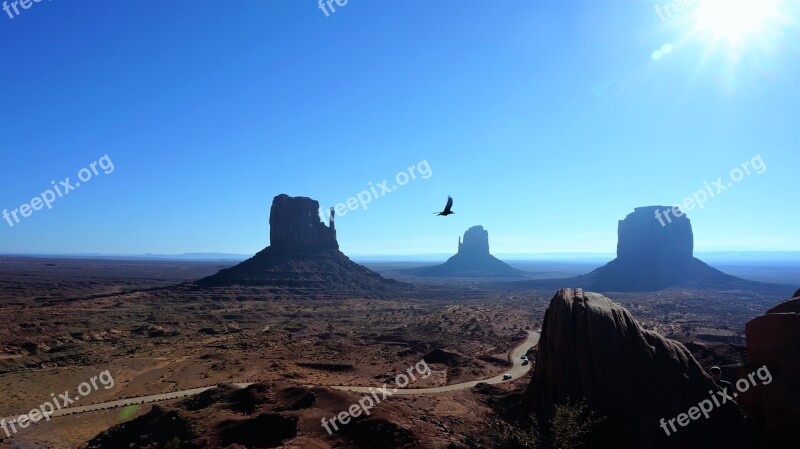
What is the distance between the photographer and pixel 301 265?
120 m

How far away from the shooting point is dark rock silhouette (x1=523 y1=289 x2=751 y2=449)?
1916 cm

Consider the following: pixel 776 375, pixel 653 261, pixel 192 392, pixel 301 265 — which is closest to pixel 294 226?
pixel 301 265

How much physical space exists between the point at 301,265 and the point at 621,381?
106600mm

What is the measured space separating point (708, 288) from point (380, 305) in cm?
10820

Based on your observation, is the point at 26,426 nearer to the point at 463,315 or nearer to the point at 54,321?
the point at 54,321

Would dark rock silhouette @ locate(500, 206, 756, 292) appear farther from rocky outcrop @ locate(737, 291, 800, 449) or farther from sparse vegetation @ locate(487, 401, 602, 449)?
sparse vegetation @ locate(487, 401, 602, 449)

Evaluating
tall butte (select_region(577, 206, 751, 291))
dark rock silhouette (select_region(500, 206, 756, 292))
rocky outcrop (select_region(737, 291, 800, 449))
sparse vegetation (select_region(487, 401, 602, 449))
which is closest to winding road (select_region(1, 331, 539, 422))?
sparse vegetation (select_region(487, 401, 602, 449))

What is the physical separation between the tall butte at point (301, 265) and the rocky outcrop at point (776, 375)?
95216 mm

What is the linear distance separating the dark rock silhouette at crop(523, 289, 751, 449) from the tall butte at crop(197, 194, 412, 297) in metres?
88.7

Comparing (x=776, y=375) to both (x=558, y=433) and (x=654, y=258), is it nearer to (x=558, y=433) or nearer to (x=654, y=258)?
(x=558, y=433)

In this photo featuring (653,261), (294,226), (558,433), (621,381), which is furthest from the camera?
(653,261)

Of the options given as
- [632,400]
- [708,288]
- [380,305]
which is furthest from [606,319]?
[708,288]

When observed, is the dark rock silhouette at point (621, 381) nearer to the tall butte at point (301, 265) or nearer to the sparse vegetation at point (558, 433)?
the sparse vegetation at point (558, 433)

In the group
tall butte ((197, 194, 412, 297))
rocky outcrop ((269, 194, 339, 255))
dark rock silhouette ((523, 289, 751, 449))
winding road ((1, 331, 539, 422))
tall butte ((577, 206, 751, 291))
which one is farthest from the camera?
tall butte ((577, 206, 751, 291))
